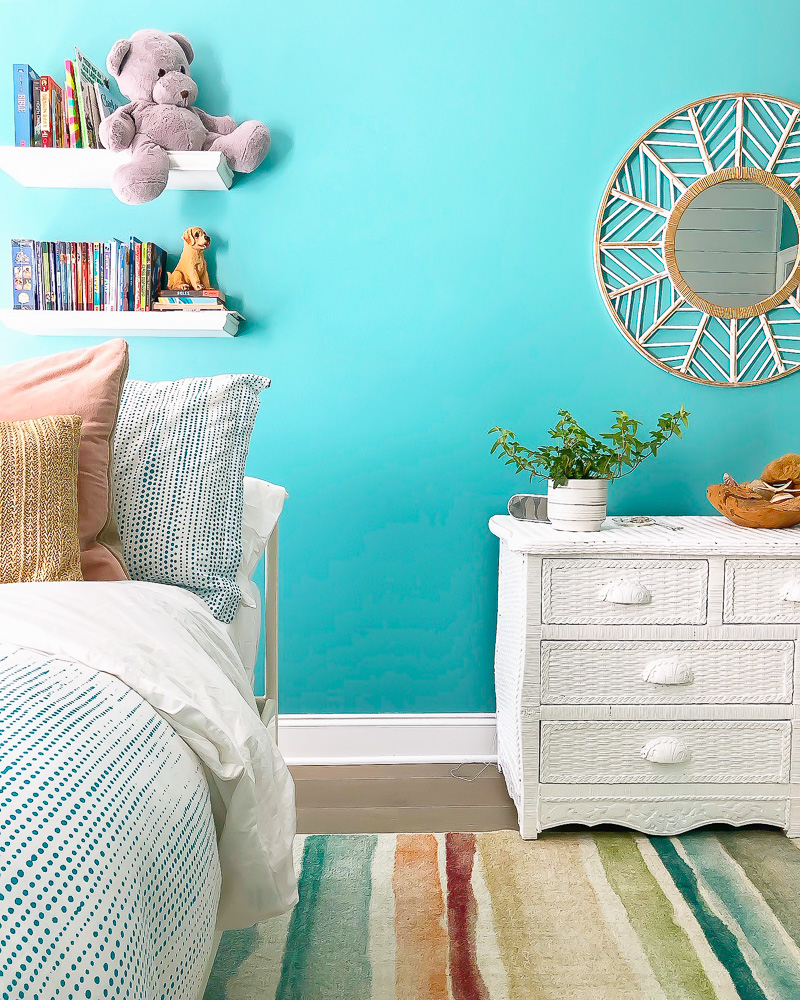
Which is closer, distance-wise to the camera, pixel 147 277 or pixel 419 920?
pixel 419 920

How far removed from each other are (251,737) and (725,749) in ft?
4.28

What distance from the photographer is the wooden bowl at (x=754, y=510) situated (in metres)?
1.93

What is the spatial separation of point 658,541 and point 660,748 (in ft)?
1.57

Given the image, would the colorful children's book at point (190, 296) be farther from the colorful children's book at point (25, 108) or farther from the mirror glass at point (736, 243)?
the mirror glass at point (736, 243)

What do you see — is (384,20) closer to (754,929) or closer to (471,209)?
(471,209)

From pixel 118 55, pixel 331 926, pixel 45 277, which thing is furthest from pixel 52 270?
pixel 331 926

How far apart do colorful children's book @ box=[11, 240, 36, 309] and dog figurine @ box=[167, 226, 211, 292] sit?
34 centimetres

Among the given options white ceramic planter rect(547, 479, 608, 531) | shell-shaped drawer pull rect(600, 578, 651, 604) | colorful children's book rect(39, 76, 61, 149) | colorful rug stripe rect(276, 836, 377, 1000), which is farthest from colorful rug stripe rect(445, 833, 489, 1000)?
colorful children's book rect(39, 76, 61, 149)

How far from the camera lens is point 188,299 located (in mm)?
2066

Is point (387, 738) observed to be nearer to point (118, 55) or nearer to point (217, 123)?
point (217, 123)

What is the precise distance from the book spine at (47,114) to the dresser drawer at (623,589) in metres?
1.62

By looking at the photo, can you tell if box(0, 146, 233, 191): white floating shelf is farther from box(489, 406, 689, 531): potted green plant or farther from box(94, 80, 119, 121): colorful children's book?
box(489, 406, 689, 531): potted green plant

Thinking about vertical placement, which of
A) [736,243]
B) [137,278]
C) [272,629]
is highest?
[736,243]

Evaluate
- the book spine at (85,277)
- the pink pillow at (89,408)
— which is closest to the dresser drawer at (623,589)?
the pink pillow at (89,408)
